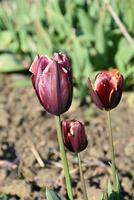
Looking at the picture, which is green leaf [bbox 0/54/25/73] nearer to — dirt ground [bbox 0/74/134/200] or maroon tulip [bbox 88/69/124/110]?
dirt ground [bbox 0/74/134/200]

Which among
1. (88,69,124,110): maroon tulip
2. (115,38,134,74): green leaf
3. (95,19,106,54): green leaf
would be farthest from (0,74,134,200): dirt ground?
(88,69,124,110): maroon tulip

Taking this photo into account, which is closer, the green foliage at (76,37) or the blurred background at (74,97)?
the blurred background at (74,97)

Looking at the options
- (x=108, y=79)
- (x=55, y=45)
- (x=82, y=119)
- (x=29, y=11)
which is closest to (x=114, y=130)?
(x=82, y=119)

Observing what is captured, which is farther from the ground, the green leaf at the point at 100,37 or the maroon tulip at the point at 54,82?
the green leaf at the point at 100,37

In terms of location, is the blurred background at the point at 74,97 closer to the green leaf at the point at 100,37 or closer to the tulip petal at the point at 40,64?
the green leaf at the point at 100,37

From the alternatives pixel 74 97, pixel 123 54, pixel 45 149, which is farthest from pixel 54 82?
pixel 123 54

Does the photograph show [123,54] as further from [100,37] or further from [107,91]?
[107,91]

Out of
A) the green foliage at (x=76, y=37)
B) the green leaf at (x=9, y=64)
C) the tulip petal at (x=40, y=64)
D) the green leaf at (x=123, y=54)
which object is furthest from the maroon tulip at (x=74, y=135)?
the green leaf at (x=9, y=64)
